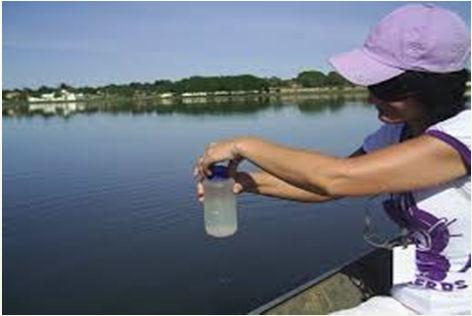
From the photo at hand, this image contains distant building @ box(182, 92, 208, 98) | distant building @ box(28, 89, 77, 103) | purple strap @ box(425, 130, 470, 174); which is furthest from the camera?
distant building @ box(28, 89, 77, 103)

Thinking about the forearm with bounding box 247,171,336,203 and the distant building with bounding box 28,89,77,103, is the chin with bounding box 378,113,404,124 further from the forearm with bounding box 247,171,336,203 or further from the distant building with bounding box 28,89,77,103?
the distant building with bounding box 28,89,77,103

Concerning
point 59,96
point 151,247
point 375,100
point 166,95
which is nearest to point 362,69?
point 375,100

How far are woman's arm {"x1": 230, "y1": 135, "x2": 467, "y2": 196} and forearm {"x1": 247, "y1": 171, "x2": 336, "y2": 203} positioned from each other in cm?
64

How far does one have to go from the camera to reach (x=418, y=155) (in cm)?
181

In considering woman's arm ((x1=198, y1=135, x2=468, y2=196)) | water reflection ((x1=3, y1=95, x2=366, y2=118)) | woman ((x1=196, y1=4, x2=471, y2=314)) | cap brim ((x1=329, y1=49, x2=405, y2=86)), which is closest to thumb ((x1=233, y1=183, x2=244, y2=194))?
woman ((x1=196, y1=4, x2=471, y2=314))

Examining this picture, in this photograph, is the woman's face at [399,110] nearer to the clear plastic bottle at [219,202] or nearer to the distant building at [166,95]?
the clear plastic bottle at [219,202]

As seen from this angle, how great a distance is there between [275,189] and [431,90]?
2.73 feet

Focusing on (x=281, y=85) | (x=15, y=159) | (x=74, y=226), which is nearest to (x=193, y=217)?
(x=74, y=226)

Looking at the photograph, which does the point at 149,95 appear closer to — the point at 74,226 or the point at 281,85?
the point at 281,85

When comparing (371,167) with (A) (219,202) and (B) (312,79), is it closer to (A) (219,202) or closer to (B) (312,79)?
(A) (219,202)

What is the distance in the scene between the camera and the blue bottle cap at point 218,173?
89.6 inches

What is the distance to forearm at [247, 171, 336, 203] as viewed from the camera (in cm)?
258

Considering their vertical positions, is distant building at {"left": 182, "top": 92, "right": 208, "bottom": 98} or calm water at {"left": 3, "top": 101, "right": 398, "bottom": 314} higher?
calm water at {"left": 3, "top": 101, "right": 398, "bottom": 314}

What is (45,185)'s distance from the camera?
20.5 m
